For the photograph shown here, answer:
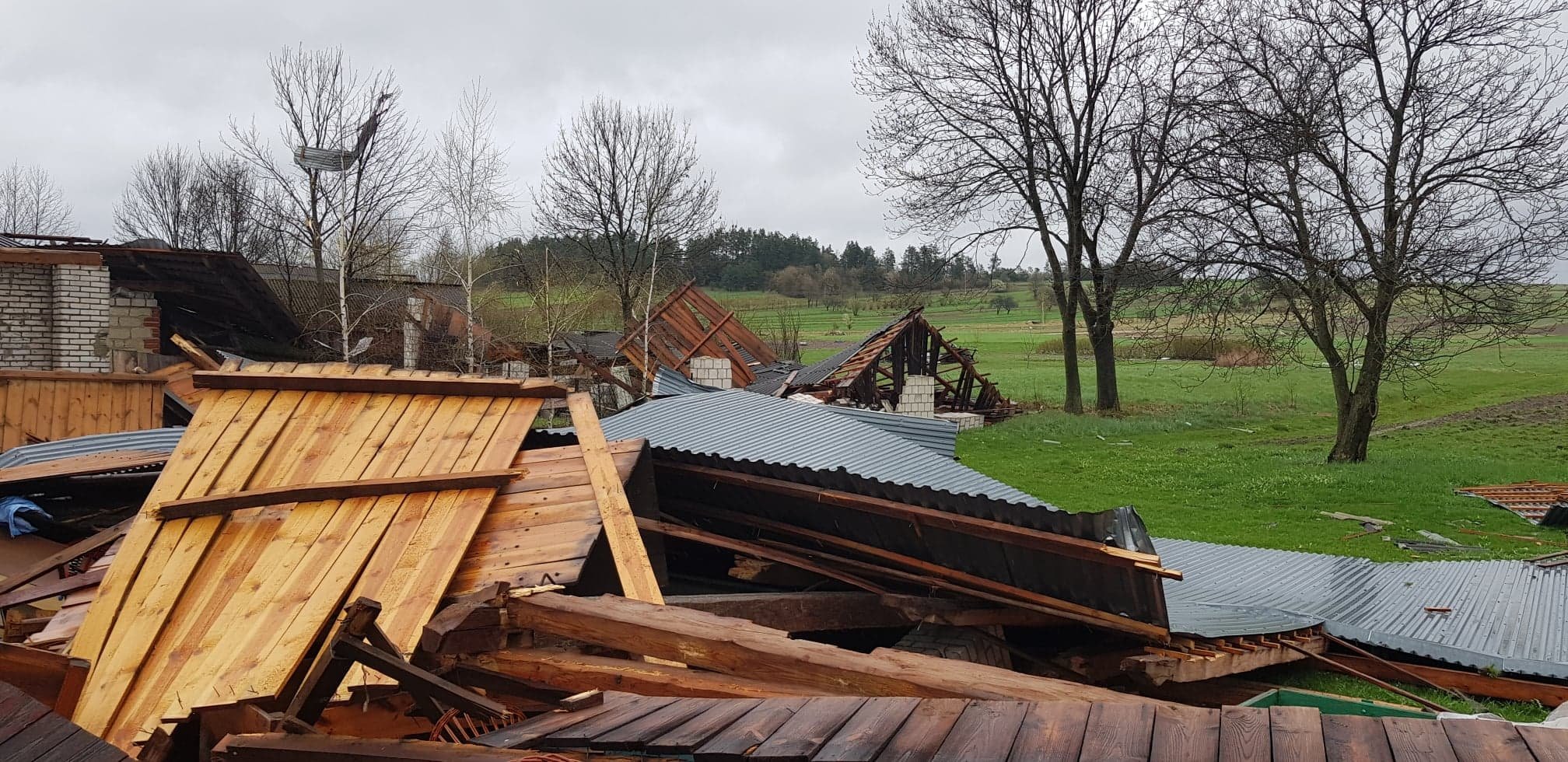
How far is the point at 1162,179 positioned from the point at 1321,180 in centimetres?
649

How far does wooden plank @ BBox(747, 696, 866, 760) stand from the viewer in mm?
2410

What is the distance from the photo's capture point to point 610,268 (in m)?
33.6

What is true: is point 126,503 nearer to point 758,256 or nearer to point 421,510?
point 421,510

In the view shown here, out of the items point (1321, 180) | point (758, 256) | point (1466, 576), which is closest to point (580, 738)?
point (1466, 576)

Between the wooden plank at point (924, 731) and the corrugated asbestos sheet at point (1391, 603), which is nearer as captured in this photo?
the wooden plank at point (924, 731)

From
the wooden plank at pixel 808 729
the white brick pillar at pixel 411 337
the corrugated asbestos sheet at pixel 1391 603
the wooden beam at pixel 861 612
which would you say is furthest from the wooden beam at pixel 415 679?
the white brick pillar at pixel 411 337

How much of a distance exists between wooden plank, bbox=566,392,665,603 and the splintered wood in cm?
39

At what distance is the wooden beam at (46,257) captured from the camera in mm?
15391

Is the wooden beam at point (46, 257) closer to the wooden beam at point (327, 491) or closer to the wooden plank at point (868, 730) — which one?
the wooden beam at point (327, 491)

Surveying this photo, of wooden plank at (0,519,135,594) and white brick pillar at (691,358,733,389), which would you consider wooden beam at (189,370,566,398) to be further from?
white brick pillar at (691,358,733,389)

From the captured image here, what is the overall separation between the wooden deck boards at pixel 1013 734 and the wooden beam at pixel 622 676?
48 cm

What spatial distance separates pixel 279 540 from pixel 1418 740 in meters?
4.71

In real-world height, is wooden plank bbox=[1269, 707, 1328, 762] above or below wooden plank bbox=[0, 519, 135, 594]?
above

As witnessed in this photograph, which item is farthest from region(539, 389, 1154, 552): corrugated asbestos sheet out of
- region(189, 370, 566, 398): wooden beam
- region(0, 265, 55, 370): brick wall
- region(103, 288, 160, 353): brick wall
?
region(103, 288, 160, 353): brick wall
